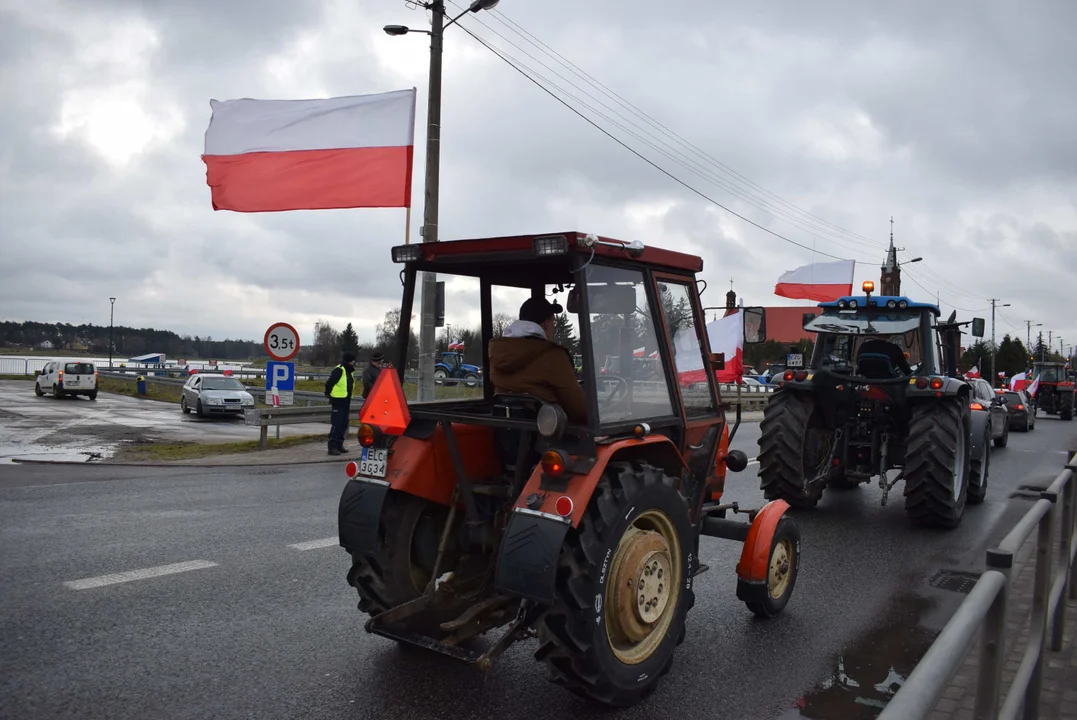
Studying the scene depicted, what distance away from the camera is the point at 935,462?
323 inches

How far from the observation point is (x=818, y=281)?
26078 mm

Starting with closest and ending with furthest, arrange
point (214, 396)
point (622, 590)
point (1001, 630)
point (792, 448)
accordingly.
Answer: point (1001, 630) < point (622, 590) < point (792, 448) < point (214, 396)

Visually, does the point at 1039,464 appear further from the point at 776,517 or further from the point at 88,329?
the point at 88,329

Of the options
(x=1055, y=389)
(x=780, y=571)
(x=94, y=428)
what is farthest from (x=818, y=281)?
(x=780, y=571)

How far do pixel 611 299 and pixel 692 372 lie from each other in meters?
0.89

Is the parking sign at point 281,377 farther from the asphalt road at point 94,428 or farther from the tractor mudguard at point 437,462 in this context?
the tractor mudguard at point 437,462

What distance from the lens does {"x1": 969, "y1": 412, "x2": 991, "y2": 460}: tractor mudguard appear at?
9.70 m

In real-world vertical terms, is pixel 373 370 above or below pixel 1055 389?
above

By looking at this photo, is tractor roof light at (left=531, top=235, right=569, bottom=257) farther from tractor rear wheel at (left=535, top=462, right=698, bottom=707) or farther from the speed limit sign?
the speed limit sign

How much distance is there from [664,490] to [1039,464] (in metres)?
13.7

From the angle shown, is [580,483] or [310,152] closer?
[580,483]

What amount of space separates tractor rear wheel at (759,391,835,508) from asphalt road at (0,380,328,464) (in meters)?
10.7

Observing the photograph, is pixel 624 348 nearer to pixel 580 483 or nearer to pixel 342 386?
pixel 580 483

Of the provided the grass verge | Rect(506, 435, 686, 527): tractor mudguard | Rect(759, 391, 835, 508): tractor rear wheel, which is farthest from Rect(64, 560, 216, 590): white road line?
the grass verge
